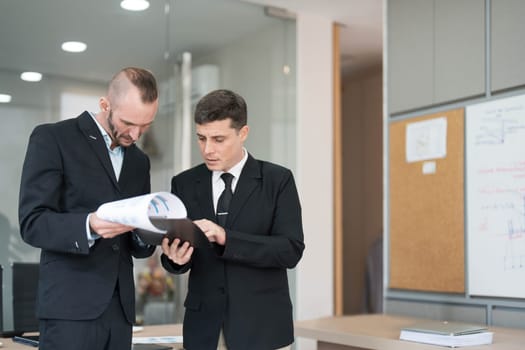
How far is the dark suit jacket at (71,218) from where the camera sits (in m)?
1.79

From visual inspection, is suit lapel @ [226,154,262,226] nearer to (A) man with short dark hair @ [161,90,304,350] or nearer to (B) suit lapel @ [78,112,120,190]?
(A) man with short dark hair @ [161,90,304,350]

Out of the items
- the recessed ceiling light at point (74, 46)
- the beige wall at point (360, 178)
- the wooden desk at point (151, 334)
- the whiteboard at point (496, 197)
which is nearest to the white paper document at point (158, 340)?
the wooden desk at point (151, 334)

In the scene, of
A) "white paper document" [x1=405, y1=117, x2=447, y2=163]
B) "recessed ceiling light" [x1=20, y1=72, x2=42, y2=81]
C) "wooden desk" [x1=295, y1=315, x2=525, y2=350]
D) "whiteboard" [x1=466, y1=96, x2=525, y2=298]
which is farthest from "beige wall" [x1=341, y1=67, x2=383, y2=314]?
"recessed ceiling light" [x1=20, y1=72, x2=42, y2=81]

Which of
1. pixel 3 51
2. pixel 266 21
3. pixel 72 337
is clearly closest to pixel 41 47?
pixel 3 51

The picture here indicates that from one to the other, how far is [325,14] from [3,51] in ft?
7.41

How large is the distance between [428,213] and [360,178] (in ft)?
9.52

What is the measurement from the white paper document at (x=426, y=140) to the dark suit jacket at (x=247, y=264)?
1975 mm

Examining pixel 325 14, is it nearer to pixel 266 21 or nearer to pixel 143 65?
pixel 266 21

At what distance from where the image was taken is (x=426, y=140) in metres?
4.03

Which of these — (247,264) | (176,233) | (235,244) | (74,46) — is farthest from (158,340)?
(74,46)

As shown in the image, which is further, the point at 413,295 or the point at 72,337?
the point at 413,295

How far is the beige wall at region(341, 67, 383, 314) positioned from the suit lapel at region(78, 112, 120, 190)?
16.3ft

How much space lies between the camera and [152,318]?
439 centimetres

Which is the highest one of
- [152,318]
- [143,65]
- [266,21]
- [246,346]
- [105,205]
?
[266,21]
